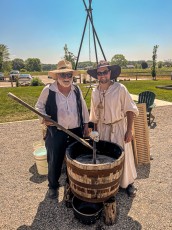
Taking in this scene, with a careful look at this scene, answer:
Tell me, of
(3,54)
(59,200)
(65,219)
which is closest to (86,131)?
(59,200)

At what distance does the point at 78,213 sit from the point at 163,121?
19.0ft

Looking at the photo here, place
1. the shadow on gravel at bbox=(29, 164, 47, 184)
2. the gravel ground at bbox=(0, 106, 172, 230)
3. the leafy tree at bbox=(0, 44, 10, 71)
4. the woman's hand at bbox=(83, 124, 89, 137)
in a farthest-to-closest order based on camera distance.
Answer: the leafy tree at bbox=(0, 44, 10, 71), the shadow on gravel at bbox=(29, 164, 47, 184), the woman's hand at bbox=(83, 124, 89, 137), the gravel ground at bbox=(0, 106, 172, 230)

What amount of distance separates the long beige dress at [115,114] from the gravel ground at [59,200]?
1.55ft

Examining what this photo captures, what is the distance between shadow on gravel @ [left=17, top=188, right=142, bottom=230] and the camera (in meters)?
2.94

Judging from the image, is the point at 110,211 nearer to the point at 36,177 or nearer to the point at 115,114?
the point at 115,114

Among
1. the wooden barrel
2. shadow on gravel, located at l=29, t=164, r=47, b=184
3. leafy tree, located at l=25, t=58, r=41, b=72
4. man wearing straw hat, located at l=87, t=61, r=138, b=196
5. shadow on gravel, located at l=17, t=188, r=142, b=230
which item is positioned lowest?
shadow on gravel, located at l=17, t=188, r=142, b=230

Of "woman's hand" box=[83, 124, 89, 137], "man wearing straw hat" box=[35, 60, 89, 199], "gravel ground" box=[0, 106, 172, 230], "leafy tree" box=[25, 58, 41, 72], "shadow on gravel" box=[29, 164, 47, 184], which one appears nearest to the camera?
"gravel ground" box=[0, 106, 172, 230]

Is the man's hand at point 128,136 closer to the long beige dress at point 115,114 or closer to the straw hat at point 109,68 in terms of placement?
the long beige dress at point 115,114

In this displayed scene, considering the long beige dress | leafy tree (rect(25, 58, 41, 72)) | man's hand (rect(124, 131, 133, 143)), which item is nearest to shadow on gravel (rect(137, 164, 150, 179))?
the long beige dress

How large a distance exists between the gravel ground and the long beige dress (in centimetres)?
47

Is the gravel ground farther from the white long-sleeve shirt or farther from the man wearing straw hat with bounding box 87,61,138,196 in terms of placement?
the white long-sleeve shirt

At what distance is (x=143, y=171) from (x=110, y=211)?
1728 mm

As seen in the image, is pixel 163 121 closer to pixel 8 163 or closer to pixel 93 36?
pixel 93 36

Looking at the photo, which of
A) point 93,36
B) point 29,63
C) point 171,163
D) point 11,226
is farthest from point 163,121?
point 29,63
